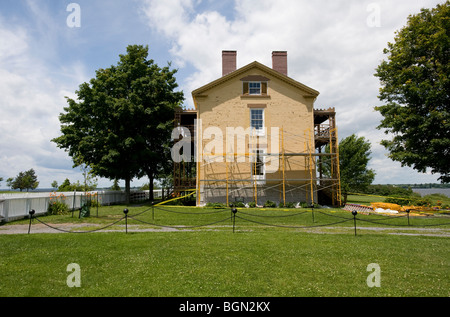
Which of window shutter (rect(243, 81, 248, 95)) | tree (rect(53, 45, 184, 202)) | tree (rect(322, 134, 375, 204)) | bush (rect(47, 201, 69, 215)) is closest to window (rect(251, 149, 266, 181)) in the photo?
window shutter (rect(243, 81, 248, 95))

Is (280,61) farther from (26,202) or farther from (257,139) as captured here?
(26,202)

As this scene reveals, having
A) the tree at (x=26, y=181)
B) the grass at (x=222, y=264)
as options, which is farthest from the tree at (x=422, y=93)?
the tree at (x=26, y=181)

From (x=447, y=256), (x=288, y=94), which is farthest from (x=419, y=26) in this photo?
(x=447, y=256)

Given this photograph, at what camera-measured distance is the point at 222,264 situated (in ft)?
21.2

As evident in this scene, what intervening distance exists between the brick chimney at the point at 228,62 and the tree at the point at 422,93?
41.8 ft

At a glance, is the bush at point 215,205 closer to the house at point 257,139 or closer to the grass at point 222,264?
the house at point 257,139

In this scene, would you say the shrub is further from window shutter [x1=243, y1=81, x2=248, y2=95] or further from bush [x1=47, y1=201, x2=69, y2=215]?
bush [x1=47, y1=201, x2=69, y2=215]

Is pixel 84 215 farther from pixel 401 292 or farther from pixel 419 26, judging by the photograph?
pixel 419 26

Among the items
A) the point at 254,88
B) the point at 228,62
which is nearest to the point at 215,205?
the point at 254,88

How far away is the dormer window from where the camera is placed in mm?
22391

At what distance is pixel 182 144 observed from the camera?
1014 inches

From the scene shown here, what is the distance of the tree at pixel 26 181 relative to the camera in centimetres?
6282

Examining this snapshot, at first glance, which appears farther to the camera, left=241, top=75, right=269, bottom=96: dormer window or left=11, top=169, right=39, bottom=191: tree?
left=11, top=169, right=39, bottom=191: tree

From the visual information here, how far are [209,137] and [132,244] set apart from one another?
14.0 meters
